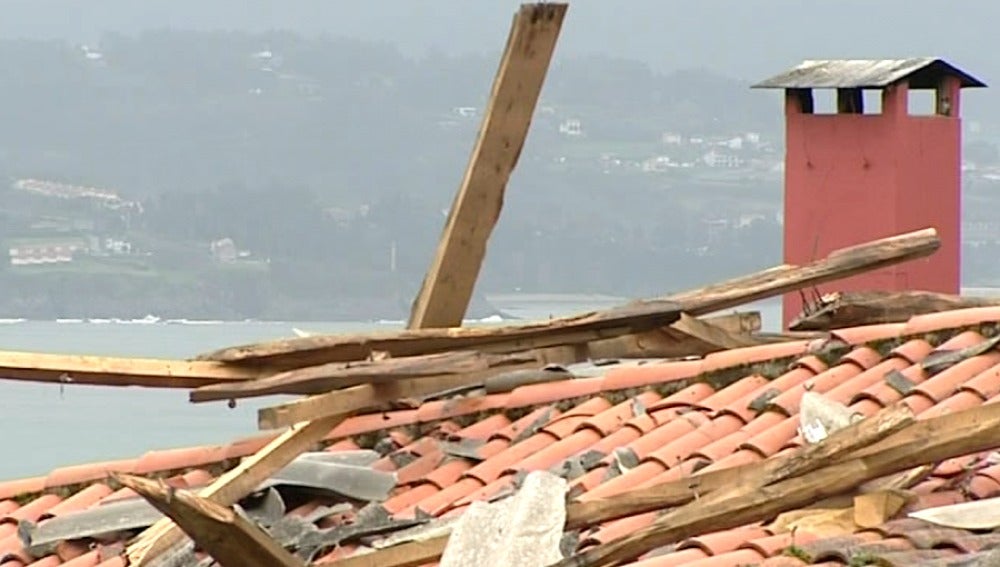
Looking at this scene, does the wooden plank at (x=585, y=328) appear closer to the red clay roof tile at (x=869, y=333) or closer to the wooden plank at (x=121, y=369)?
the wooden plank at (x=121, y=369)

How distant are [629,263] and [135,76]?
3528cm

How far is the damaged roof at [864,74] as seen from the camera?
1230 cm

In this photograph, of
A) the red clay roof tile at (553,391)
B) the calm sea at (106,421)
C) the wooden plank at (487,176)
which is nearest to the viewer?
the red clay roof tile at (553,391)

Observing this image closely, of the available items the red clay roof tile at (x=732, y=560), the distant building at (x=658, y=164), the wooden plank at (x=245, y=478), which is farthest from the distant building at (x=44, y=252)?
the red clay roof tile at (x=732, y=560)

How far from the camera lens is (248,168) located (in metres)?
47.1

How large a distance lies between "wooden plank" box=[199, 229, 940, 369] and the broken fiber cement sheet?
1.98 metres

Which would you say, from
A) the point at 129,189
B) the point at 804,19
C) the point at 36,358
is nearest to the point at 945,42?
the point at 804,19

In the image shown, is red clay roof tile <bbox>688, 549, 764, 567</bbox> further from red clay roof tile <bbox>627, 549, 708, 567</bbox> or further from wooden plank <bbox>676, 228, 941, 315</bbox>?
wooden plank <bbox>676, 228, 941, 315</bbox>

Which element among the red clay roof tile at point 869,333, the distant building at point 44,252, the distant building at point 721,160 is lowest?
the distant building at point 44,252

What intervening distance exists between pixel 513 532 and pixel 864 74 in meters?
6.96

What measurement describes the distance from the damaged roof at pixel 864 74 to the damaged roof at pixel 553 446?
161 inches

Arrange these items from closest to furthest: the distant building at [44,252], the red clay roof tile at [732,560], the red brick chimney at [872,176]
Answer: the red clay roof tile at [732,560]
the red brick chimney at [872,176]
the distant building at [44,252]

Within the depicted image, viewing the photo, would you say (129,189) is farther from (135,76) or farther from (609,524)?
(609,524)

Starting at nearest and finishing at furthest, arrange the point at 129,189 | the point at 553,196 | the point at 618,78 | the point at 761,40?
the point at 553,196, the point at 618,78, the point at 129,189, the point at 761,40
